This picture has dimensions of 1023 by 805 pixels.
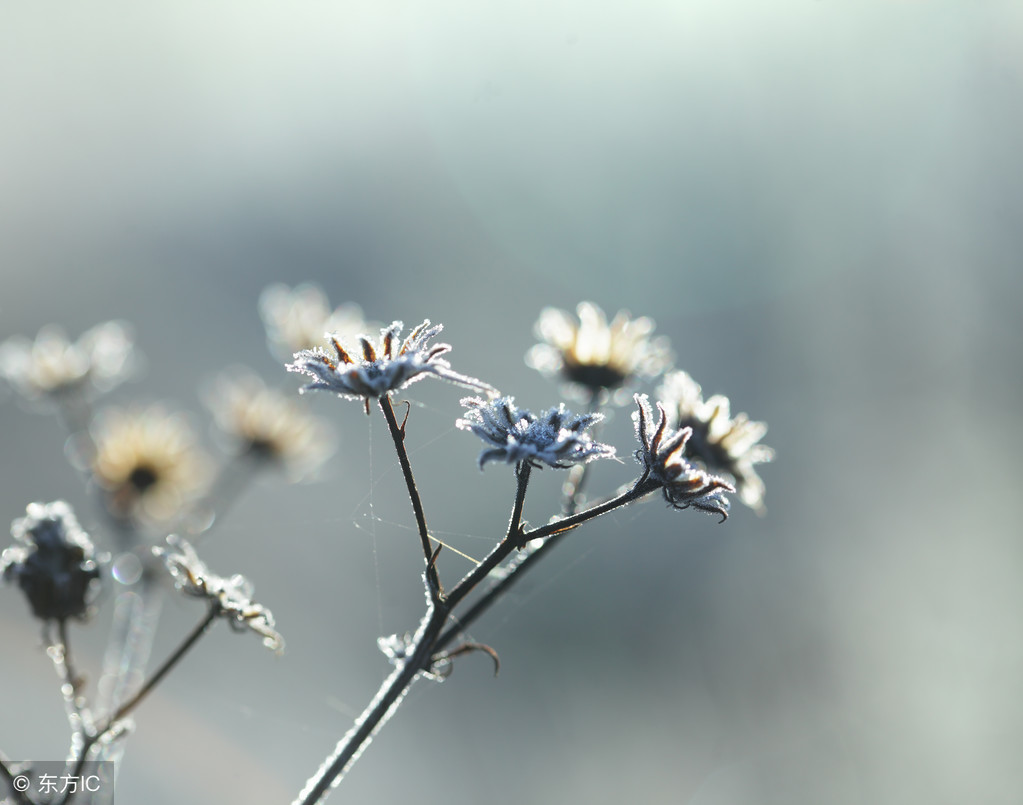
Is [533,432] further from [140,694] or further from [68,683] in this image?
[68,683]

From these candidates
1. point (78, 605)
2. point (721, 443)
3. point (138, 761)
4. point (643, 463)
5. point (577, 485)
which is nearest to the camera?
point (643, 463)

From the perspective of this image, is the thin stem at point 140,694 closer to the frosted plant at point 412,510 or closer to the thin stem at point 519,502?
the frosted plant at point 412,510

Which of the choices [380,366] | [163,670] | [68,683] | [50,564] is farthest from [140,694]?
[380,366]

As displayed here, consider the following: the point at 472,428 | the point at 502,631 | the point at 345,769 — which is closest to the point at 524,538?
the point at 472,428

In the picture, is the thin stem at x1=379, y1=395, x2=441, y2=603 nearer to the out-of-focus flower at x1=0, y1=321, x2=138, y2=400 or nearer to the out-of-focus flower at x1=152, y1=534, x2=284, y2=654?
the out-of-focus flower at x1=152, y1=534, x2=284, y2=654

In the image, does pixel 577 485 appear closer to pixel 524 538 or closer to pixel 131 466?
pixel 524 538
